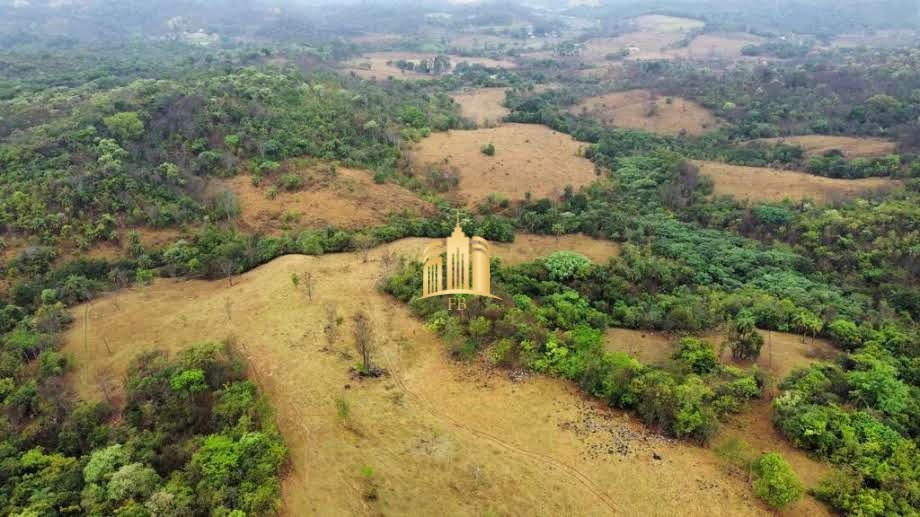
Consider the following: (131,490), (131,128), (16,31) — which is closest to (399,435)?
(131,490)

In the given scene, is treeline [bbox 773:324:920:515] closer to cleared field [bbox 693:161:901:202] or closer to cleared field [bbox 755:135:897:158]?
cleared field [bbox 693:161:901:202]

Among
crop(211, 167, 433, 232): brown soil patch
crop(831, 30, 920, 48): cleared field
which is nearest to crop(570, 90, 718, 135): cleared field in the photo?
crop(211, 167, 433, 232): brown soil patch

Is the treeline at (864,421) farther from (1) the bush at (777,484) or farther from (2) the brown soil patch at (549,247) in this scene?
(2) the brown soil patch at (549,247)

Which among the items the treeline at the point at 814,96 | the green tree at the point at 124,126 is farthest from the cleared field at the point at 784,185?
the green tree at the point at 124,126

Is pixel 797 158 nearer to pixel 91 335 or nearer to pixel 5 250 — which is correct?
pixel 91 335

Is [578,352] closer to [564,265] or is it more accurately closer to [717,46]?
[564,265]

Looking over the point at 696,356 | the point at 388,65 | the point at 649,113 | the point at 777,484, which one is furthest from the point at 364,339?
the point at 388,65
